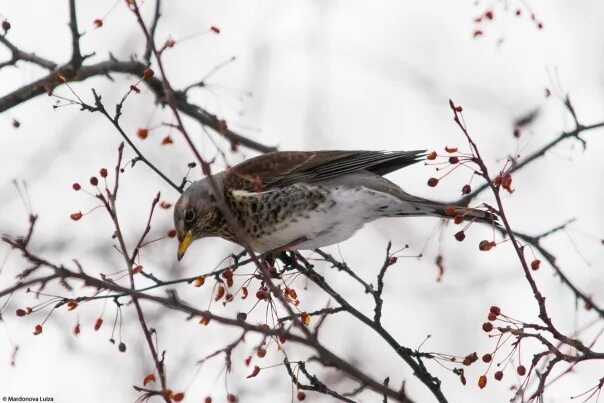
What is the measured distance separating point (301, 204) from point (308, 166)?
1.17 ft

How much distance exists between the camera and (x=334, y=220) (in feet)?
17.2

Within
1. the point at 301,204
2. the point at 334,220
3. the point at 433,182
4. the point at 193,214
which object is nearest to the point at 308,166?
the point at 301,204

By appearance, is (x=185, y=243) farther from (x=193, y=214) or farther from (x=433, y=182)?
(x=433, y=182)

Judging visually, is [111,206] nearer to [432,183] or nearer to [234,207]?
[432,183]

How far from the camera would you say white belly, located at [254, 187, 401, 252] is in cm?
513

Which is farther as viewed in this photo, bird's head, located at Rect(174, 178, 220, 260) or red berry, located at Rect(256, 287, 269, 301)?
bird's head, located at Rect(174, 178, 220, 260)

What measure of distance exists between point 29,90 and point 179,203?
115 centimetres

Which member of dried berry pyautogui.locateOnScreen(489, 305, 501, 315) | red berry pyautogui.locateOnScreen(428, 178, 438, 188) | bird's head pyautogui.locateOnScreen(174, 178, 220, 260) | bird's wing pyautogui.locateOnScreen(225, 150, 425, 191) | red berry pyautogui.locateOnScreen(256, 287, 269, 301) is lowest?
dried berry pyautogui.locateOnScreen(489, 305, 501, 315)

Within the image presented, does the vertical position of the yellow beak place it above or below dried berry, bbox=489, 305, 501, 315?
above

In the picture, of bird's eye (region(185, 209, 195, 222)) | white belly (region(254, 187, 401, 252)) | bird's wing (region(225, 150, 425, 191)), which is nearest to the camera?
white belly (region(254, 187, 401, 252))

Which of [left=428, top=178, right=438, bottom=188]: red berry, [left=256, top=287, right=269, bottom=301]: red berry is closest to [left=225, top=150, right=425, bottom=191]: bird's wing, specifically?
[left=428, top=178, right=438, bottom=188]: red berry

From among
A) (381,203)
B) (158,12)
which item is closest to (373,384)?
(381,203)

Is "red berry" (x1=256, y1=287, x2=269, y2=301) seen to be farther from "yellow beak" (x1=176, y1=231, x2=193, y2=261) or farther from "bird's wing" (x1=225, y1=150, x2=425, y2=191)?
"bird's wing" (x1=225, y1=150, x2=425, y2=191)

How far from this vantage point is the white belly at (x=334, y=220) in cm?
513
